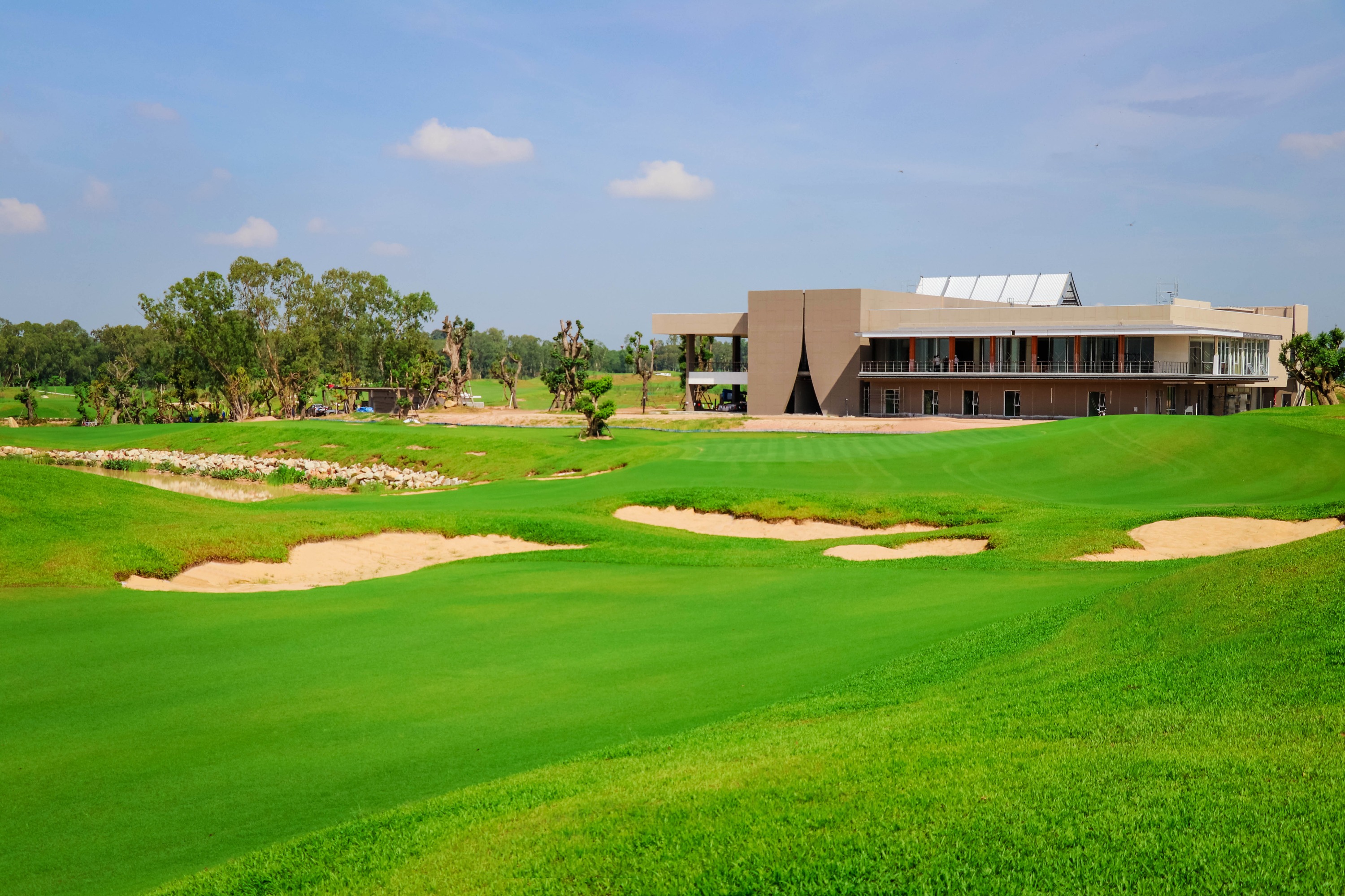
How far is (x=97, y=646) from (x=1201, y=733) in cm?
1136

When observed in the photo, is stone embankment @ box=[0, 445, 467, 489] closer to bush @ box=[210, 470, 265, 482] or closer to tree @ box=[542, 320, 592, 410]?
bush @ box=[210, 470, 265, 482]

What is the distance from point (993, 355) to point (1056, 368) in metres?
4.49

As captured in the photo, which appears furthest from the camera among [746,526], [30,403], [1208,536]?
[30,403]

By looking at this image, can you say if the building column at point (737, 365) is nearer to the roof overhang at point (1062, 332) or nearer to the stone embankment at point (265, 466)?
the roof overhang at point (1062, 332)

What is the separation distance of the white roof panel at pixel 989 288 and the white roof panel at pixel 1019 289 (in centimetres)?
39

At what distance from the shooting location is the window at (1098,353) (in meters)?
66.2

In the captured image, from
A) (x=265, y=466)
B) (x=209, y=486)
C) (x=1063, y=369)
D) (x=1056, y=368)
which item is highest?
(x=1056, y=368)

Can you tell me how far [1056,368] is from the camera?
67.5 metres

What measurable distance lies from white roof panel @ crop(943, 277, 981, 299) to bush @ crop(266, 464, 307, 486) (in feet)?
206

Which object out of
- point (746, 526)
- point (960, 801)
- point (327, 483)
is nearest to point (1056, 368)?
point (327, 483)

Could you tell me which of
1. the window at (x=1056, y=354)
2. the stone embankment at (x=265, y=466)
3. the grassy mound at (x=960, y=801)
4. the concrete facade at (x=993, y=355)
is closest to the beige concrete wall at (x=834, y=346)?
the concrete facade at (x=993, y=355)

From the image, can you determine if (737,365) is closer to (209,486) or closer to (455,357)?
(455,357)

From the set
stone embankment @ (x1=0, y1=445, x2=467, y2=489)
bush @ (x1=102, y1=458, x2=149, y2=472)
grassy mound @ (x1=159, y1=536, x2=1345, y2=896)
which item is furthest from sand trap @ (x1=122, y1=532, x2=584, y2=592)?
bush @ (x1=102, y1=458, x2=149, y2=472)

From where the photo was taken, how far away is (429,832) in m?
6.73
